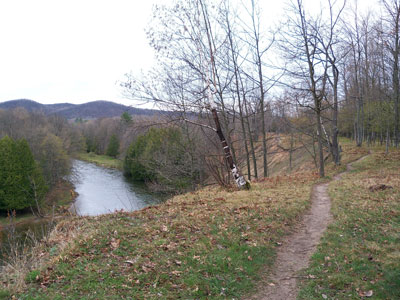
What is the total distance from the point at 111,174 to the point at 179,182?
1115 inches

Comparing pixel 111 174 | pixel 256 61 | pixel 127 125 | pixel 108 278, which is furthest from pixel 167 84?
pixel 111 174

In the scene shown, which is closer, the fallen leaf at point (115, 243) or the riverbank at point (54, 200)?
the fallen leaf at point (115, 243)

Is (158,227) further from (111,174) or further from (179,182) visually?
(111,174)

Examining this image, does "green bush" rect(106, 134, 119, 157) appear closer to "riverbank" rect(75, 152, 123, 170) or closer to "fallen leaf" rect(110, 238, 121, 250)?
"riverbank" rect(75, 152, 123, 170)

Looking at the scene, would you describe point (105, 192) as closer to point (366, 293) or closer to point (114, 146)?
point (366, 293)

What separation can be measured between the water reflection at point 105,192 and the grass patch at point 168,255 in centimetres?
1544

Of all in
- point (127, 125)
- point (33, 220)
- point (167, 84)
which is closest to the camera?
point (127, 125)

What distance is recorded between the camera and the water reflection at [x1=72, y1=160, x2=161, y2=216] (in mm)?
25297

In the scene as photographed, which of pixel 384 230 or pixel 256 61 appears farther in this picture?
pixel 256 61

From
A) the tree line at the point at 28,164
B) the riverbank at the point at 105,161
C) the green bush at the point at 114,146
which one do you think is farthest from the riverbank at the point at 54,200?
the green bush at the point at 114,146

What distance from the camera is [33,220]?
27.9 meters

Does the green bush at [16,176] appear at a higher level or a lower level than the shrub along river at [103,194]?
higher

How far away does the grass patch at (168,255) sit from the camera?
4.36m

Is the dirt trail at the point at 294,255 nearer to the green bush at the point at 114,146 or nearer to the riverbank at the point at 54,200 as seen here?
the riverbank at the point at 54,200
